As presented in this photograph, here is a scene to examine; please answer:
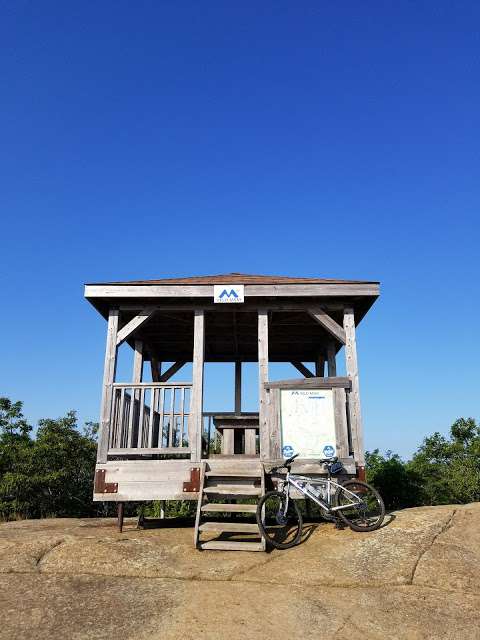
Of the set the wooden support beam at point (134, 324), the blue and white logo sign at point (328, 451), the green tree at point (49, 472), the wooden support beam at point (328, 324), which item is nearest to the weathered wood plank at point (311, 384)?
the wooden support beam at point (328, 324)

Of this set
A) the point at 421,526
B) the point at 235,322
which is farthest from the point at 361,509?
the point at 235,322

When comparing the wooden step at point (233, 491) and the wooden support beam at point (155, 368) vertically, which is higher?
the wooden support beam at point (155, 368)

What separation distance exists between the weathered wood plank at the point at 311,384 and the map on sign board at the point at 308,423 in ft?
0.24

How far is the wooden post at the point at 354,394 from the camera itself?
25.9ft

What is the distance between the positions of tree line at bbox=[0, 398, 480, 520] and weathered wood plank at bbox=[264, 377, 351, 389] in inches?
354

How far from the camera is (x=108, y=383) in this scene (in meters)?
8.34

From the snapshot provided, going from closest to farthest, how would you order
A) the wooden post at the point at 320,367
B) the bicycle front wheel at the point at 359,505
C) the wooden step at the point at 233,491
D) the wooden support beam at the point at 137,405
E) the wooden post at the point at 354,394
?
the bicycle front wheel at the point at 359,505, the wooden step at the point at 233,491, the wooden post at the point at 354,394, the wooden support beam at the point at 137,405, the wooden post at the point at 320,367

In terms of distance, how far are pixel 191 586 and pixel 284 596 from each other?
3.19ft

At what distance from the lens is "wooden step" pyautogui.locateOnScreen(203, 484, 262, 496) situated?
6883mm

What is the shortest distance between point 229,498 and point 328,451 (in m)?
1.80

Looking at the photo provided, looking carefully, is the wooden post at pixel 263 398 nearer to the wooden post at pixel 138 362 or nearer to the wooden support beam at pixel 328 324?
the wooden support beam at pixel 328 324

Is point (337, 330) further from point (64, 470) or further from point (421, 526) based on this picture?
point (64, 470)

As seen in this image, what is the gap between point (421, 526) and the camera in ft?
20.5

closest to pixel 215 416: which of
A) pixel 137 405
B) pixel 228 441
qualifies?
pixel 228 441
